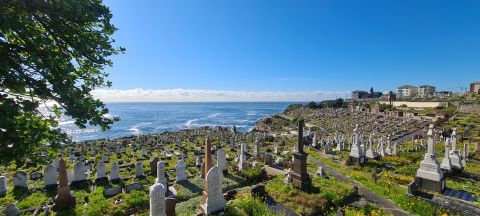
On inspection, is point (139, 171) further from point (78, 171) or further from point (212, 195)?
point (212, 195)

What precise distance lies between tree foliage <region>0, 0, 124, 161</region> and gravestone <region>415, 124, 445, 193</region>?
14.2 m

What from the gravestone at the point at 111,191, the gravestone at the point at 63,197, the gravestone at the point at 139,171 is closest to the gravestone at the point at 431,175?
the gravestone at the point at 111,191

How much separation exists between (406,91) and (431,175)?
159 metres

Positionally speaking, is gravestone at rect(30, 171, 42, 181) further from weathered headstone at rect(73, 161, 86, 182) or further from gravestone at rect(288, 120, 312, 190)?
gravestone at rect(288, 120, 312, 190)

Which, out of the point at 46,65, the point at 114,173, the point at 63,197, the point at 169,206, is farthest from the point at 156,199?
the point at 114,173

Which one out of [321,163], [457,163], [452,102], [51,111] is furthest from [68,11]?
[452,102]

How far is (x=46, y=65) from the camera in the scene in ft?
13.9

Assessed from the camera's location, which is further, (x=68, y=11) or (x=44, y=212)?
(x=44, y=212)

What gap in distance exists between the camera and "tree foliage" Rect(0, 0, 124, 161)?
158 inches

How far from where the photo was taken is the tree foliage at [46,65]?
158 inches

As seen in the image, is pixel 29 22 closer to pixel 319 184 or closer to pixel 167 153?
pixel 319 184

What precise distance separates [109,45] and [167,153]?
19.6m

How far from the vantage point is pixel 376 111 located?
7962cm

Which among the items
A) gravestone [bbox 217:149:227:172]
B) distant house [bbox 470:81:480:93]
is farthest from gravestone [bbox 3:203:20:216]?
distant house [bbox 470:81:480:93]
